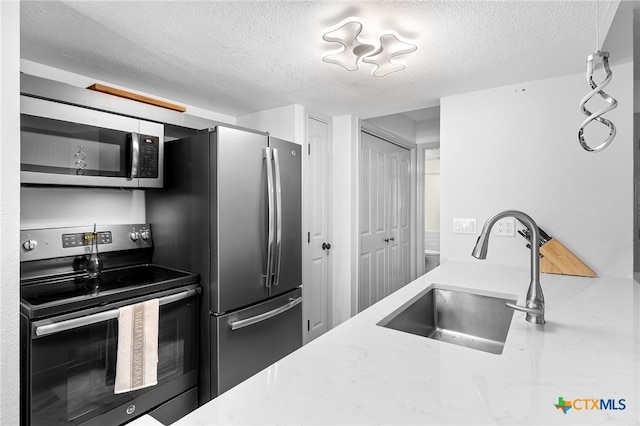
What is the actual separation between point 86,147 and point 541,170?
2.68 metres

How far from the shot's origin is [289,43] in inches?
Answer: 65.6

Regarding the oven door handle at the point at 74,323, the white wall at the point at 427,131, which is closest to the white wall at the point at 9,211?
the oven door handle at the point at 74,323

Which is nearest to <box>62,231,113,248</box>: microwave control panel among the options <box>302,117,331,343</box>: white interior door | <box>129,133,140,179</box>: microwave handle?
<box>129,133,140,179</box>: microwave handle

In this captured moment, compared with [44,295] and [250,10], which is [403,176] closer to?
[250,10]

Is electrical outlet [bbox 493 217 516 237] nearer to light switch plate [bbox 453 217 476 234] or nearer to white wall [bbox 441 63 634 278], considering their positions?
white wall [bbox 441 63 634 278]

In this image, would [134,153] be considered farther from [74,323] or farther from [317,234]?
[317,234]

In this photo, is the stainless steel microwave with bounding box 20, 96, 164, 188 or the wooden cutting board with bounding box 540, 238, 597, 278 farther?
the wooden cutting board with bounding box 540, 238, 597, 278

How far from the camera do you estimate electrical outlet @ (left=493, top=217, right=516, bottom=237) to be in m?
2.19

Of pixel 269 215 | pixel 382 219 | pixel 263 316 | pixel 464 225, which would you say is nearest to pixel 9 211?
pixel 269 215

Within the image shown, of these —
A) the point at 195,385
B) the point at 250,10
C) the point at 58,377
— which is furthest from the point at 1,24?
the point at 195,385

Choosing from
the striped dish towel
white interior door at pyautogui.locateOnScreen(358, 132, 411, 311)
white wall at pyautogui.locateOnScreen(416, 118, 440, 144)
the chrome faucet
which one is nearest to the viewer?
the chrome faucet

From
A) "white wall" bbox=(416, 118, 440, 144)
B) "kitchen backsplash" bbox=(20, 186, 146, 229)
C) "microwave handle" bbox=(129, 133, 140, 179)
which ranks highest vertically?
"white wall" bbox=(416, 118, 440, 144)

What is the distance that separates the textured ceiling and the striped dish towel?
1288 mm

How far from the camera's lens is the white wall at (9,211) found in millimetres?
1104
